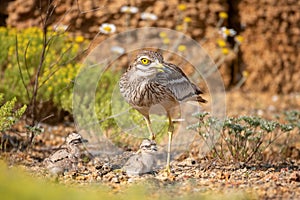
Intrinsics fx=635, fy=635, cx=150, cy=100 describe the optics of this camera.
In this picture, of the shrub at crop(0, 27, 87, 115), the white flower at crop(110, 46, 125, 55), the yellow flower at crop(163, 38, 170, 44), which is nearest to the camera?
the shrub at crop(0, 27, 87, 115)

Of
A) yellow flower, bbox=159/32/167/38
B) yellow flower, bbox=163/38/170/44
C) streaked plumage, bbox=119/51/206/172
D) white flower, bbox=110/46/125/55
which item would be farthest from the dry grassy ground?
yellow flower, bbox=159/32/167/38

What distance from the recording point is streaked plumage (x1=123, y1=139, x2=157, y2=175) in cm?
451

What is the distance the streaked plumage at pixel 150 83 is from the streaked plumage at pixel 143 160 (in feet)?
0.89

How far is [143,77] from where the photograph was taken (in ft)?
14.5

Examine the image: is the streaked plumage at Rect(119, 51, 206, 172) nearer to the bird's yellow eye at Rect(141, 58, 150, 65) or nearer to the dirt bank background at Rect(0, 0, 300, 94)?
the bird's yellow eye at Rect(141, 58, 150, 65)

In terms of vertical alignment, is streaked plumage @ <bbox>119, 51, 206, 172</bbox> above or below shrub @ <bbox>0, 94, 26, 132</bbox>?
above

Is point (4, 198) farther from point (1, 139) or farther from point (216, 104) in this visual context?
point (216, 104)

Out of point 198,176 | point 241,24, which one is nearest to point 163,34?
point 241,24

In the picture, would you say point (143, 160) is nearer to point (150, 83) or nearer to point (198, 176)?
point (198, 176)

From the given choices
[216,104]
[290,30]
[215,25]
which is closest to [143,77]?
[216,104]

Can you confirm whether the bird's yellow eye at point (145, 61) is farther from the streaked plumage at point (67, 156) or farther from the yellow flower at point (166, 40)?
the yellow flower at point (166, 40)

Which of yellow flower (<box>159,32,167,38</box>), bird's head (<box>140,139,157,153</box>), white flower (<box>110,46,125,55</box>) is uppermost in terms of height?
yellow flower (<box>159,32,167,38</box>)

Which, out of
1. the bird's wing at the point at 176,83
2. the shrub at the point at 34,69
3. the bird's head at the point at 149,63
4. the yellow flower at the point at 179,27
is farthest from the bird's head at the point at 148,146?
the yellow flower at the point at 179,27

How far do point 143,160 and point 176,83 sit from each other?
0.60 metres
